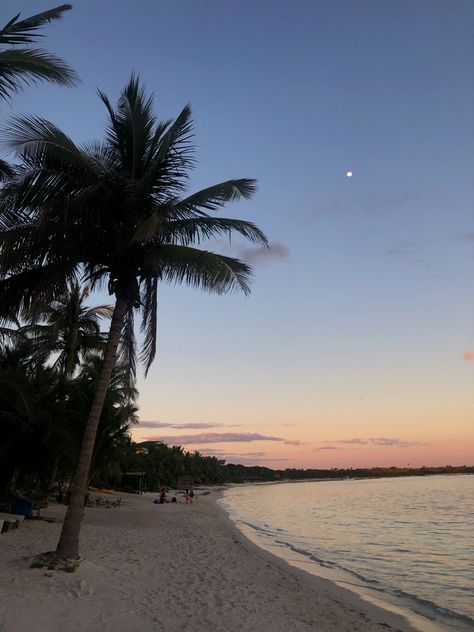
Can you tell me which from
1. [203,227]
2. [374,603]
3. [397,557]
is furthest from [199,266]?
[397,557]

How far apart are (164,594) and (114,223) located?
7023mm

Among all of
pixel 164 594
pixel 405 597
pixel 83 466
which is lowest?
pixel 405 597

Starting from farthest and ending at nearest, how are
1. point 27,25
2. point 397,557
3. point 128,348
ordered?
1. point 397,557
2. point 128,348
3. point 27,25

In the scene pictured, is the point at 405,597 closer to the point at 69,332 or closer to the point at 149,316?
the point at 149,316

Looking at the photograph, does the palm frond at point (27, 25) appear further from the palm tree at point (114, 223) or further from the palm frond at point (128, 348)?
the palm frond at point (128, 348)

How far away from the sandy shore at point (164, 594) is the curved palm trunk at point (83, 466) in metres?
0.52

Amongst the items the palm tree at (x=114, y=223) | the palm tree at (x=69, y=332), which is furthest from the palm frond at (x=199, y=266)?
the palm tree at (x=69, y=332)

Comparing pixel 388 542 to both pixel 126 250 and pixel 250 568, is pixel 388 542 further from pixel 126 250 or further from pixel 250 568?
pixel 126 250

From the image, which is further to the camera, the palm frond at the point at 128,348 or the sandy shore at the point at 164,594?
the palm frond at the point at 128,348

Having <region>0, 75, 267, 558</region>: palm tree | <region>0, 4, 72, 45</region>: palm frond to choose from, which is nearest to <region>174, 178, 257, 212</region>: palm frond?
<region>0, 75, 267, 558</region>: palm tree

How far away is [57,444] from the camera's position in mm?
17500

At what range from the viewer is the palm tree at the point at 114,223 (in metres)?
9.09

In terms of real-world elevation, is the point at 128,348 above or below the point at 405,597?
above

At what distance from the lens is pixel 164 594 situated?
316 inches
